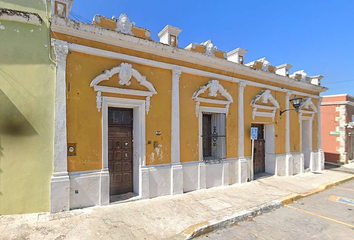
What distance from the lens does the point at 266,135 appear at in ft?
29.5

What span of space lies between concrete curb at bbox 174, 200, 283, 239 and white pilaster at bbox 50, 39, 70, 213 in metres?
2.66

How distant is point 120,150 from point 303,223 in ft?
16.0

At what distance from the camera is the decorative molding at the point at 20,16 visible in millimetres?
4192

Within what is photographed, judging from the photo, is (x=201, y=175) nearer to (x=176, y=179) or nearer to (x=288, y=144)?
(x=176, y=179)

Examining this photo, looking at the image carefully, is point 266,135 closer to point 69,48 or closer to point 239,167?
point 239,167

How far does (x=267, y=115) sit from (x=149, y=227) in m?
6.72

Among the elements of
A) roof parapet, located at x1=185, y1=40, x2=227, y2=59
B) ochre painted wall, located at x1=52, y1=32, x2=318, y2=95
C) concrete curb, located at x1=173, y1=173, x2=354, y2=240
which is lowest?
concrete curb, located at x1=173, y1=173, x2=354, y2=240

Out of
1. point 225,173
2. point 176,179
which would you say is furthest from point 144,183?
point 225,173

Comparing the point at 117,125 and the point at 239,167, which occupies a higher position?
the point at 117,125

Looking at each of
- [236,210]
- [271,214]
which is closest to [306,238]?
[271,214]

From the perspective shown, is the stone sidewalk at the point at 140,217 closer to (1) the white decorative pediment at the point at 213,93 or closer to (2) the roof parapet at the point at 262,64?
(1) the white decorative pediment at the point at 213,93

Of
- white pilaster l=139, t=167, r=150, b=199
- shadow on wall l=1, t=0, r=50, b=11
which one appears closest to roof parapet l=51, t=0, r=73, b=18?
shadow on wall l=1, t=0, r=50, b=11

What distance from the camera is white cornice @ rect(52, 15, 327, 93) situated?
453 cm

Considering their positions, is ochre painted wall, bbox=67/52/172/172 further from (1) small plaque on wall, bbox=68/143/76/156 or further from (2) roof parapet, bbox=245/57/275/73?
(2) roof parapet, bbox=245/57/275/73
